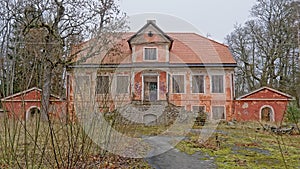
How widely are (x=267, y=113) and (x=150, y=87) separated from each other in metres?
7.68

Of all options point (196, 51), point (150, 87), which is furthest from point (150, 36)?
point (196, 51)

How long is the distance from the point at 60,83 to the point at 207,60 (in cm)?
1854

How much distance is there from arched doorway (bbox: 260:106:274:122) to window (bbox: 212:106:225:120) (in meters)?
2.38

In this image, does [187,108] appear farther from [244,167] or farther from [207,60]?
[244,167]

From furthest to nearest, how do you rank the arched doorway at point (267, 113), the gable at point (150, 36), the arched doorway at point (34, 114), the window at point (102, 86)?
the gable at point (150, 36) → the arched doorway at point (267, 113) → the window at point (102, 86) → the arched doorway at point (34, 114)

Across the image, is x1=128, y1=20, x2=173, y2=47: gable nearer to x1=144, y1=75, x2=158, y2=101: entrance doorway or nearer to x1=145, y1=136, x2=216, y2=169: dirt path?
x1=144, y1=75, x2=158, y2=101: entrance doorway

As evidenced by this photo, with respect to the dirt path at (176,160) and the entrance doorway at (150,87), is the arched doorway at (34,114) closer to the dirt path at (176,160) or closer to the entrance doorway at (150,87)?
the dirt path at (176,160)

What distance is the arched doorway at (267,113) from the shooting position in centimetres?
2039

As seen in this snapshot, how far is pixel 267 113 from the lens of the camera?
68.7 feet

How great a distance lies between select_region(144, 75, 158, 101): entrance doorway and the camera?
70.4 ft

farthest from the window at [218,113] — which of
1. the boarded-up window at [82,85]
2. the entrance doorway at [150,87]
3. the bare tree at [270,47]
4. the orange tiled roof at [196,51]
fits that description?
the boarded-up window at [82,85]

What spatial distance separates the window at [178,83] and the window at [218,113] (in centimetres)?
239

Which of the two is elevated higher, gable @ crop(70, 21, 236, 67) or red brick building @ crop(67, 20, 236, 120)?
gable @ crop(70, 21, 236, 67)

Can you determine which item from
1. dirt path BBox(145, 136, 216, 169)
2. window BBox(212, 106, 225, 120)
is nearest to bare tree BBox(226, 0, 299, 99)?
window BBox(212, 106, 225, 120)
